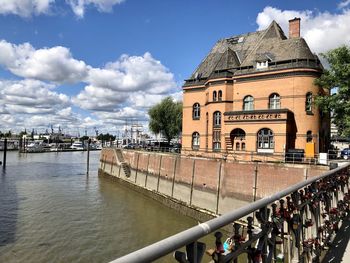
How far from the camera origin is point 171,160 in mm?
30516

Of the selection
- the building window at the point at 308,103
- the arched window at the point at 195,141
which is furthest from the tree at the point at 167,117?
the building window at the point at 308,103

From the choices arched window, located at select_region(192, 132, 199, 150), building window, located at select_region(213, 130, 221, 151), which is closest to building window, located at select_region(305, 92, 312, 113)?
building window, located at select_region(213, 130, 221, 151)

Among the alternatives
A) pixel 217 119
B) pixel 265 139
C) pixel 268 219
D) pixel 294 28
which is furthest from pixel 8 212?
pixel 294 28

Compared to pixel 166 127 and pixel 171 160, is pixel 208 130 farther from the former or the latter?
pixel 166 127

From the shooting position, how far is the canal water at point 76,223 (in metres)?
16.0

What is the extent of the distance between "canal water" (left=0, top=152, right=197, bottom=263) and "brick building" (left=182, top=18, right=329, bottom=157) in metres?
Result: 9.15

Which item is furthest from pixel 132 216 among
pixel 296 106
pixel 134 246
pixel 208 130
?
pixel 296 106

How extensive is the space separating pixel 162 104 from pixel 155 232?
41.2 meters

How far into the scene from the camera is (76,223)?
2123 cm

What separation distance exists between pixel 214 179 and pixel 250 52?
15.4 metres

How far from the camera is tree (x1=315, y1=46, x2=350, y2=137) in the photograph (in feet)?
74.4

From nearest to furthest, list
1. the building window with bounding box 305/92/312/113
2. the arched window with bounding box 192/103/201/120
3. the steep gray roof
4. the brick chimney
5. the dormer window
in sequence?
the building window with bounding box 305/92/312/113
the steep gray roof
the dormer window
the brick chimney
the arched window with bounding box 192/103/201/120

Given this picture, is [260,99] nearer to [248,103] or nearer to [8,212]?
[248,103]

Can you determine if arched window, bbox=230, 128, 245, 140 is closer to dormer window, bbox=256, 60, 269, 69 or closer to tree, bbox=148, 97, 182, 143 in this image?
dormer window, bbox=256, 60, 269, 69
